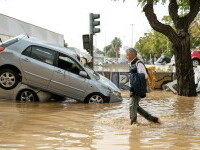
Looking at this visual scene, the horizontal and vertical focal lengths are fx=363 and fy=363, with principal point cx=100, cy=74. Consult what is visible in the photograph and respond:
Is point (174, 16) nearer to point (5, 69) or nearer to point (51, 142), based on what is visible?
point (5, 69)

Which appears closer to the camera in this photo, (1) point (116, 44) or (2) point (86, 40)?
(2) point (86, 40)

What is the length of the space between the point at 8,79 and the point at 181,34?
24.8 feet

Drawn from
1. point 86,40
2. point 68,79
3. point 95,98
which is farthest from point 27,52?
point 86,40

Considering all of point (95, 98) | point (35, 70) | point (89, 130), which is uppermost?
point (35, 70)

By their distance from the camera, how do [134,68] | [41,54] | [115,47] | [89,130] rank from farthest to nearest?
[115,47]
[41,54]
[134,68]
[89,130]

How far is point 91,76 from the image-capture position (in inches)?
442

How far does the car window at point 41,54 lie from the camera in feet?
36.0

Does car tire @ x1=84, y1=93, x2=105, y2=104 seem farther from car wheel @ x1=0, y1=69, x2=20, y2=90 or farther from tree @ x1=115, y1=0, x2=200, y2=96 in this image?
tree @ x1=115, y1=0, x2=200, y2=96

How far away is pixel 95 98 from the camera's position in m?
11.3

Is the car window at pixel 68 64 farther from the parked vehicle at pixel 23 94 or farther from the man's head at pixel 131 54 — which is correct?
the man's head at pixel 131 54

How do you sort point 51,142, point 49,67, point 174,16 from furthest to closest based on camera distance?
1. point 174,16
2. point 49,67
3. point 51,142

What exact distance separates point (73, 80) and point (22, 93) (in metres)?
1.60

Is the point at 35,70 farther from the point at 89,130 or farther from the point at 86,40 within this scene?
the point at 89,130

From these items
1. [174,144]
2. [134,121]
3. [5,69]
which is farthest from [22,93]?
[174,144]
